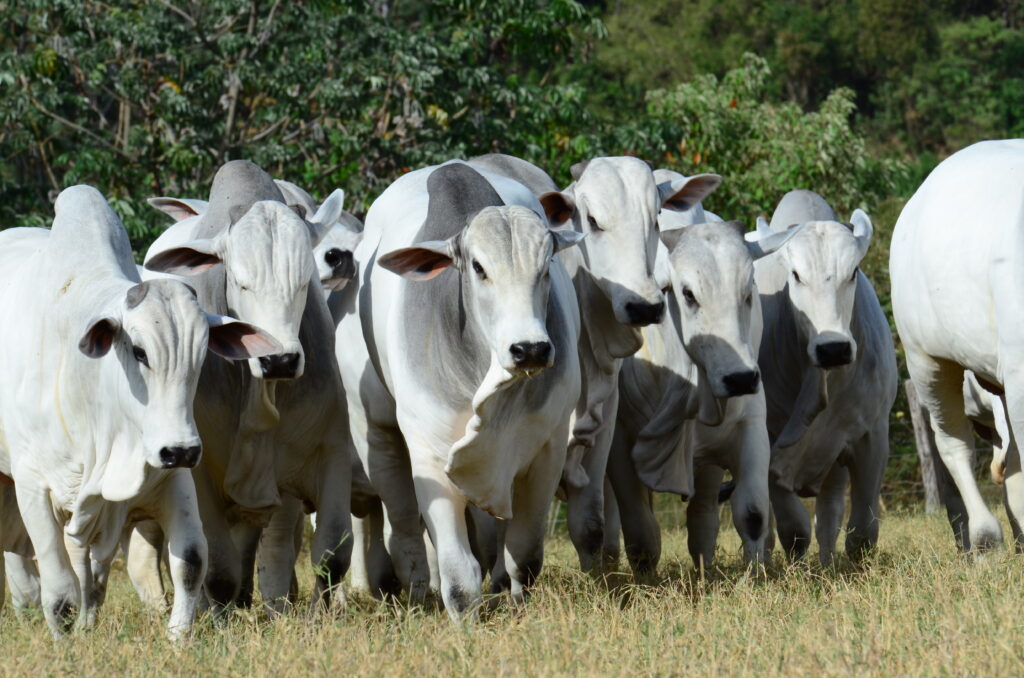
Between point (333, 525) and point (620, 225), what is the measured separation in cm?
181

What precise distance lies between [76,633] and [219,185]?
2.40 m

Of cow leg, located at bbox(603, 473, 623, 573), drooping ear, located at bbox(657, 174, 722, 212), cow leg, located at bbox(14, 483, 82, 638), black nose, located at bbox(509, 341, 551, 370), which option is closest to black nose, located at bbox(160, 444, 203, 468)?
cow leg, located at bbox(14, 483, 82, 638)

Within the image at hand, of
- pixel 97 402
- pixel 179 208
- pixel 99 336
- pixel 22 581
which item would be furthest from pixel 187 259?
pixel 22 581

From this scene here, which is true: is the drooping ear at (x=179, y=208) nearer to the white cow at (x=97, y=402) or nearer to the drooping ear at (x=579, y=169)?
the white cow at (x=97, y=402)

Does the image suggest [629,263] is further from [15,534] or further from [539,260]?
[15,534]

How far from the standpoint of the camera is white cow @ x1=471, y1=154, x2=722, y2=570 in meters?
6.85

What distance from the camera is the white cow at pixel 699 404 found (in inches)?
281

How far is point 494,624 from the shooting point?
6.00 m

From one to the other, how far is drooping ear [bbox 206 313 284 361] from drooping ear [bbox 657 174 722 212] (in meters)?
2.37

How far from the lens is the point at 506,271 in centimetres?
582

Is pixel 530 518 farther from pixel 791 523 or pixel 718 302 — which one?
pixel 791 523

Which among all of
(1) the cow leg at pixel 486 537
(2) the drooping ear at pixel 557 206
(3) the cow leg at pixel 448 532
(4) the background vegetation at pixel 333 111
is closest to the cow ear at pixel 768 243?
(2) the drooping ear at pixel 557 206

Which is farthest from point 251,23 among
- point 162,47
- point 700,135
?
point 700,135

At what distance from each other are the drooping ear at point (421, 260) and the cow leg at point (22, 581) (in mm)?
2944
